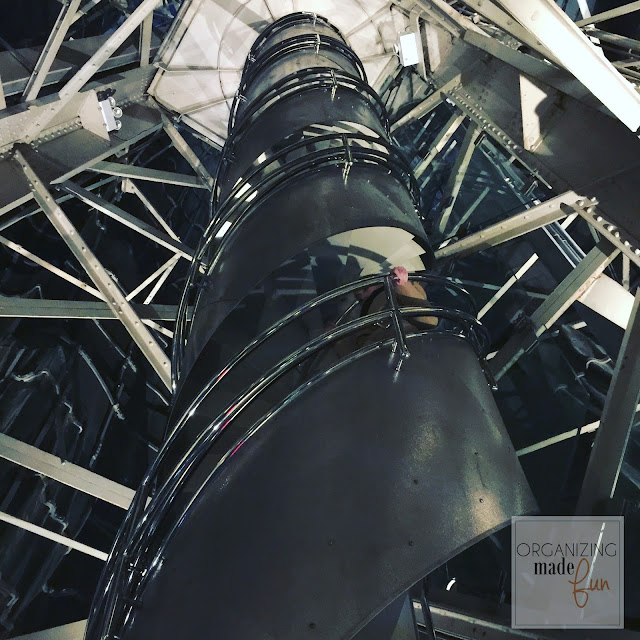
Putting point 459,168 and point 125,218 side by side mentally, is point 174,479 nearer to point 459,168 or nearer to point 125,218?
point 125,218

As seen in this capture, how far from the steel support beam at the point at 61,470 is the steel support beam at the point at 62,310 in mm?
1377

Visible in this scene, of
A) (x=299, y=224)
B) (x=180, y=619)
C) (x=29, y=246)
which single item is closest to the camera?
(x=180, y=619)

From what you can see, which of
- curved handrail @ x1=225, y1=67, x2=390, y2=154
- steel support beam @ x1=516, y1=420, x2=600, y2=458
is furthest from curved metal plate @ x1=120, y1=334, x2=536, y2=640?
curved handrail @ x1=225, y1=67, x2=390, y2=154

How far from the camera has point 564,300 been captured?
550 cm

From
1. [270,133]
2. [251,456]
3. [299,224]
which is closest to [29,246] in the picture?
[270,133]

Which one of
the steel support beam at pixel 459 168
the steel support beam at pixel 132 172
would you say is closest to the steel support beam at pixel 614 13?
the steel support beam at pixel 459 168

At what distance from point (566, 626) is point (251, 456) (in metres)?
2.07

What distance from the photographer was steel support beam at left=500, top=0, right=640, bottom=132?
4.27 meters

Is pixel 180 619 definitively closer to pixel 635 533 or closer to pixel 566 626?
pixel 566 626

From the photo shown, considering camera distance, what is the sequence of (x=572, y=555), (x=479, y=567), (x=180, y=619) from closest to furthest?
1. (x=180, y=619)
2. (x=572, y=555)
3. (x=479, y=567)

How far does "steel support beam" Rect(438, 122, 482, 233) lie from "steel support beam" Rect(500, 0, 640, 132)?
3635 mm

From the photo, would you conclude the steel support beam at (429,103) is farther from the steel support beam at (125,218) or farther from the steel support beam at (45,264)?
the steel support beam at (45,264)

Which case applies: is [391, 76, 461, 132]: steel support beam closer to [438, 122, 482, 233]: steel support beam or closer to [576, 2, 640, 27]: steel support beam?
[438, 122, 482, 233]: steel support beam

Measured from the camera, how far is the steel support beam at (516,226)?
5.21 meters
